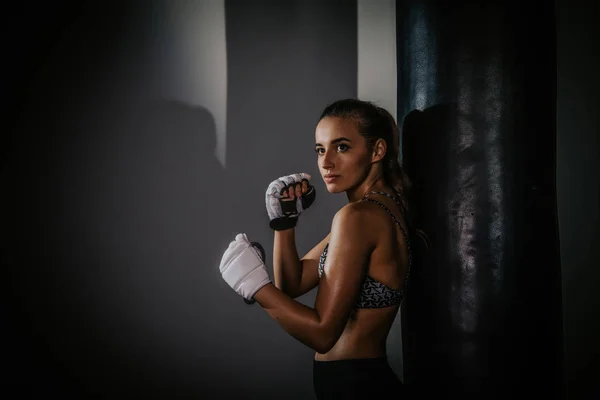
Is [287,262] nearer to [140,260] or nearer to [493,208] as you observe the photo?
[493,208]

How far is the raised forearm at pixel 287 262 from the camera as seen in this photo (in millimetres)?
1787

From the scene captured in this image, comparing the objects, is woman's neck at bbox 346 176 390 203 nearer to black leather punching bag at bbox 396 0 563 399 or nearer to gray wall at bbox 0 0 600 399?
black leather punching bag at bbox 396 0 563 399

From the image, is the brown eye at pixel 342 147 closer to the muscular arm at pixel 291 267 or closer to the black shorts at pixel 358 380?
the muscular arm at pixel 291 267

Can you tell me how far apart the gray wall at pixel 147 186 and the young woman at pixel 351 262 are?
1143mm

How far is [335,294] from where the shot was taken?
52.1 inches

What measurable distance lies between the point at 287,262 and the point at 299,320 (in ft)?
1.64

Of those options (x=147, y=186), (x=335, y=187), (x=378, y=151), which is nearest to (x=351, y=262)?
(x=335, y=187)

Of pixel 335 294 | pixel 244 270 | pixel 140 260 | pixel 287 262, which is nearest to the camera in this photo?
pixel 335 294

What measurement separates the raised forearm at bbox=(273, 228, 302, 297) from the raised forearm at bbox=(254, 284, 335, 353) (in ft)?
1.30

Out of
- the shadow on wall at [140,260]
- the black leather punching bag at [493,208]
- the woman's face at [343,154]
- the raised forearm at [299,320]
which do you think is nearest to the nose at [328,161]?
the woman's face at [343,154]

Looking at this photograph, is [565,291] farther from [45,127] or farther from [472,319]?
[45,127]

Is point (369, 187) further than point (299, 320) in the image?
Yes

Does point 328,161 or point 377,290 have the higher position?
point 328,161

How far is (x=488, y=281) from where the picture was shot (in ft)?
4.97
